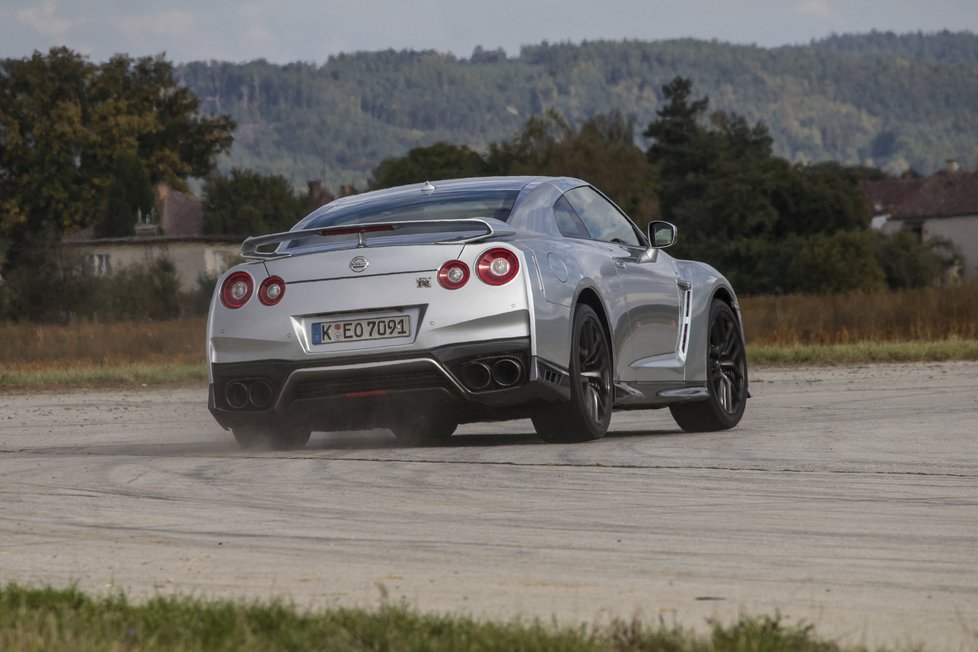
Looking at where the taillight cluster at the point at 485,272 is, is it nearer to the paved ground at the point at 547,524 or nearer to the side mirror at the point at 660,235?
the paved ground at the point at 547,524

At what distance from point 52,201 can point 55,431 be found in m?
76.0

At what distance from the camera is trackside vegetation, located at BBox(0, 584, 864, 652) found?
4.03 metres

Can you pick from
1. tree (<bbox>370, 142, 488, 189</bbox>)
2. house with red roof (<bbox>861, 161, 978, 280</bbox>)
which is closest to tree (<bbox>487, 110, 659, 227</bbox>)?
tree (<bbox>370, 142, 488, 189</bbox>)

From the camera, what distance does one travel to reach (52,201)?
8675 centimetres

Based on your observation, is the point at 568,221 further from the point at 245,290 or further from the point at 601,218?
the point at 245,290

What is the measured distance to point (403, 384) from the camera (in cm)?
923

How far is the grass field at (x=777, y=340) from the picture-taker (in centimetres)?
2595

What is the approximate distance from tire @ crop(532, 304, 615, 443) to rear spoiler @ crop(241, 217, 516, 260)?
68 centimetres

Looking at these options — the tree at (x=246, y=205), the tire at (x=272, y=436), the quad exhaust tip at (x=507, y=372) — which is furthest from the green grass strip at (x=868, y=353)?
the tree at (x=246, y=205)

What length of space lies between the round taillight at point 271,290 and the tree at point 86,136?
73.7m

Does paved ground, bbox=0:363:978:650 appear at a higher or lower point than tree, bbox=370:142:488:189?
higher

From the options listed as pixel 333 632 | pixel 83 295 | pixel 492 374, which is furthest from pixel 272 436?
pixel 83 295

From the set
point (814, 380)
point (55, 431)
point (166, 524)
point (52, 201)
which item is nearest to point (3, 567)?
point (166, 524)

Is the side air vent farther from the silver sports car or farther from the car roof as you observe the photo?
the car roof
